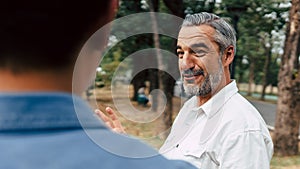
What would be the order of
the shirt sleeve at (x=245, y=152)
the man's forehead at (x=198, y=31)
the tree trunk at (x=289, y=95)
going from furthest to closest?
the tree trunk at (x=289, y=95)
the man's forehead at (x=198, y=31)
the shirt sleeve at (x=245, y=152)

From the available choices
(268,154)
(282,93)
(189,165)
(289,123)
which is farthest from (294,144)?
(189,165)

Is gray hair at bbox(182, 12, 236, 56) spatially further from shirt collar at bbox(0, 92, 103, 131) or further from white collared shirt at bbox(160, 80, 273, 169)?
shirt collar at bbox(0, 92, 103, 131)

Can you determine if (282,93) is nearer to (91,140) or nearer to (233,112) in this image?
(233,112)

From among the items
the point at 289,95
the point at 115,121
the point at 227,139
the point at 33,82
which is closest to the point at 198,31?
the point at 227,139

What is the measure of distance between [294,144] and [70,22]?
7.65 meters

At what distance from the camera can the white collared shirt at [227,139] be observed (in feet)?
5.48

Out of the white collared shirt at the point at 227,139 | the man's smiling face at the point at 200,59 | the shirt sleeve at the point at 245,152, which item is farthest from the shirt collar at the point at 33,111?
the man's smiling face at the point at 200,59

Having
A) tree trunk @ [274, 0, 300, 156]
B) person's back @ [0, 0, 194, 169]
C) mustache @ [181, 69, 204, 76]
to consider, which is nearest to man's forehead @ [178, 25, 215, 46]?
mustache @ [181, 69, 204, 76]

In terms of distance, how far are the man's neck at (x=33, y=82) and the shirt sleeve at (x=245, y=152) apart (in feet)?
3.98

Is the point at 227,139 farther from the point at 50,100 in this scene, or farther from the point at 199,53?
the point at 50,100

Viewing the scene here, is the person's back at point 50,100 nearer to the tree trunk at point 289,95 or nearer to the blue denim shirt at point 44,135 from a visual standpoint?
the blue denim shirt at point 44,135

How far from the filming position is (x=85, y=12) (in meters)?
0.56

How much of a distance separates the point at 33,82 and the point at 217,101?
1438mm

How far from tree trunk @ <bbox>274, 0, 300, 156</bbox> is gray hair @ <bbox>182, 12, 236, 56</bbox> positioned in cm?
550
